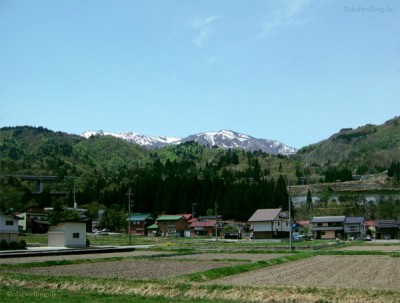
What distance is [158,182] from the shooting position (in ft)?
442

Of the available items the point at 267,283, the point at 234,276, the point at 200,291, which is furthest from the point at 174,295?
the point at 234,276

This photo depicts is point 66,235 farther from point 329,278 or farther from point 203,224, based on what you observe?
point 203,224

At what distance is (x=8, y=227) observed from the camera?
169 ft

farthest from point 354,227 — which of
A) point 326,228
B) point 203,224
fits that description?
point 203,224

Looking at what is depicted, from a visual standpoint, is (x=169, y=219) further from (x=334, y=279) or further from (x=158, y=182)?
(x=334, y=279)

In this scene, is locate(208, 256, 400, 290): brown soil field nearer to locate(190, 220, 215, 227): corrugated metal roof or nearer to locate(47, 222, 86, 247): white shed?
locate(47, 222, 86, 247): white shed

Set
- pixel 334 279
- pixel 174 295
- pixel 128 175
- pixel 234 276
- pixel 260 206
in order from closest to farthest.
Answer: pixel 174 295
pixel 334 279
pixel 234 276
pixel 260 206
pixel 128 175

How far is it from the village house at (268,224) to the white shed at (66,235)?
1382 inches

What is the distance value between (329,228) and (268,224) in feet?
83.6

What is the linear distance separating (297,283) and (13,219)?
1626 inches

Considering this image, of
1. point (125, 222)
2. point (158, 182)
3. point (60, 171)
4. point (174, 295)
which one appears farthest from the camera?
point (60, 171)

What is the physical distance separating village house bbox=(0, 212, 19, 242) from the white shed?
4209 mm

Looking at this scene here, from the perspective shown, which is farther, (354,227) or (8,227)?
(354,227)

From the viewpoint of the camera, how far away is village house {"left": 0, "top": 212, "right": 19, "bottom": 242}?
5078 cm
